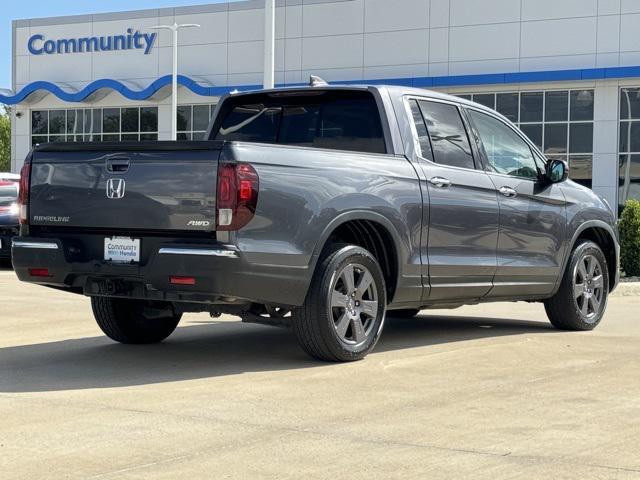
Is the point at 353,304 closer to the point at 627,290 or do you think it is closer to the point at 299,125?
the point at 299,125

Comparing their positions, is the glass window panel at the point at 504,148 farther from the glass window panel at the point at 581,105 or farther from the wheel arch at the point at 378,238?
the glass window panel at the point at 581,105

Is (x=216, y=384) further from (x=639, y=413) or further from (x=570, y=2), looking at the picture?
(x=570, y=2)

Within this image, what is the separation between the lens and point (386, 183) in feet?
26.5

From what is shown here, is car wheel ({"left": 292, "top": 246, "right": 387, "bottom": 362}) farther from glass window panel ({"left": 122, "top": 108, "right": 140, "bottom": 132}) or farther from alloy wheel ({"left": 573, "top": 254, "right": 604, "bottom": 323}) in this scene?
glass window panel ({"left": 122, "top": 108, "right": 140, "bottom": 132})

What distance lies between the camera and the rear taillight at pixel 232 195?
7039 mm

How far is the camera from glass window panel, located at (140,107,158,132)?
47.2 m

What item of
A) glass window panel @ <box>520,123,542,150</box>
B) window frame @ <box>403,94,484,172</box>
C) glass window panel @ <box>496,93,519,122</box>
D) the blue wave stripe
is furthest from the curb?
glass window panel @ <box>496,93,519,122</box>

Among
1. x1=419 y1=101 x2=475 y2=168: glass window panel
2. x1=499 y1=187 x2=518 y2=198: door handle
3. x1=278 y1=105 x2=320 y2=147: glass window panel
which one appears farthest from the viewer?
x1=499 y1=187 x2=518 y2=198: door handle

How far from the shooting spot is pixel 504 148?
9609mm

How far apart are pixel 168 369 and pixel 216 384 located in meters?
0.74

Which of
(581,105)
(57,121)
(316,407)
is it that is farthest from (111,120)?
(316,407)

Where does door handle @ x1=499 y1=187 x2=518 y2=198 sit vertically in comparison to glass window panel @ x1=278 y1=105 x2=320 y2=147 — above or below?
below

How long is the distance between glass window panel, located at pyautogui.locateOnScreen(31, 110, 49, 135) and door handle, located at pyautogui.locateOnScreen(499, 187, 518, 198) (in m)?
43.2

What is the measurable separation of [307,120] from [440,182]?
121 centimetres
